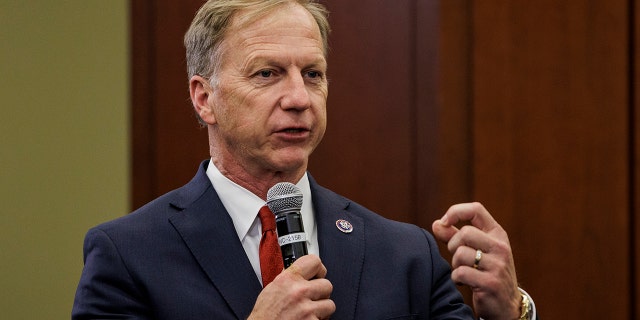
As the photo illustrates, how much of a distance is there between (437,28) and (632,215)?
3.23 feet

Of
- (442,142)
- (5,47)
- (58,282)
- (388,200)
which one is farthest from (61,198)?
(442,142)

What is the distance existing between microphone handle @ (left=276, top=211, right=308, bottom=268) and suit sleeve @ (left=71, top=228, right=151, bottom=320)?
0.36 metres

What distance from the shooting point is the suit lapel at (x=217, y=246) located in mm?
1849

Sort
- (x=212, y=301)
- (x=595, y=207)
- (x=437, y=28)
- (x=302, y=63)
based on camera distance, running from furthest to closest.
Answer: (x=595, y=207) < (x=437, y=28) < (x=302, y=63) < (x=212, y=301)

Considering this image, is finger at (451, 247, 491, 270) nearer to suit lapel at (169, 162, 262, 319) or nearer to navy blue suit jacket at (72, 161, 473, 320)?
navy blue suit jacket at (72, 161, 473, 320)

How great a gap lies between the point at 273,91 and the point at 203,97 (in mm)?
236

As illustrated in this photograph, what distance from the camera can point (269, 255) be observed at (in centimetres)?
186

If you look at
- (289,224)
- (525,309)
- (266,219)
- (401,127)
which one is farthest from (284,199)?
(401,127)

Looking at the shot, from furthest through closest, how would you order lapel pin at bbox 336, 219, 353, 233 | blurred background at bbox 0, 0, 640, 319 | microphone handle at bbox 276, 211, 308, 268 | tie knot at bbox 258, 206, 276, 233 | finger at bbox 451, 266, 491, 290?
blurred background at bbox 0, 0, 640, 319 → lapel pin at bbox 336, 219, 353, 233 → tie knot at bbox 258, 206, 276, 233 → finger at bbox 451, 266, 491, 290 → microphone handle at bbox 276, 211, 308, 268

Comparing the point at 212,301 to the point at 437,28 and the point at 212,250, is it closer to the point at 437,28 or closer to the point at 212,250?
the point at 212,250

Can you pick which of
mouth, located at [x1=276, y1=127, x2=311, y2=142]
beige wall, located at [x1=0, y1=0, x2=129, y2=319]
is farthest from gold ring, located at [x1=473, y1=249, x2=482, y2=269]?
beige wall, located at [x1=0, y1=0, x2=129, y2=319]

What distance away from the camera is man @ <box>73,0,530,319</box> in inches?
71.7

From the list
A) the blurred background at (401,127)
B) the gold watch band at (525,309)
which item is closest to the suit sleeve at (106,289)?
the gold watch band at (525,309)

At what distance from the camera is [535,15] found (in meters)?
3.07
